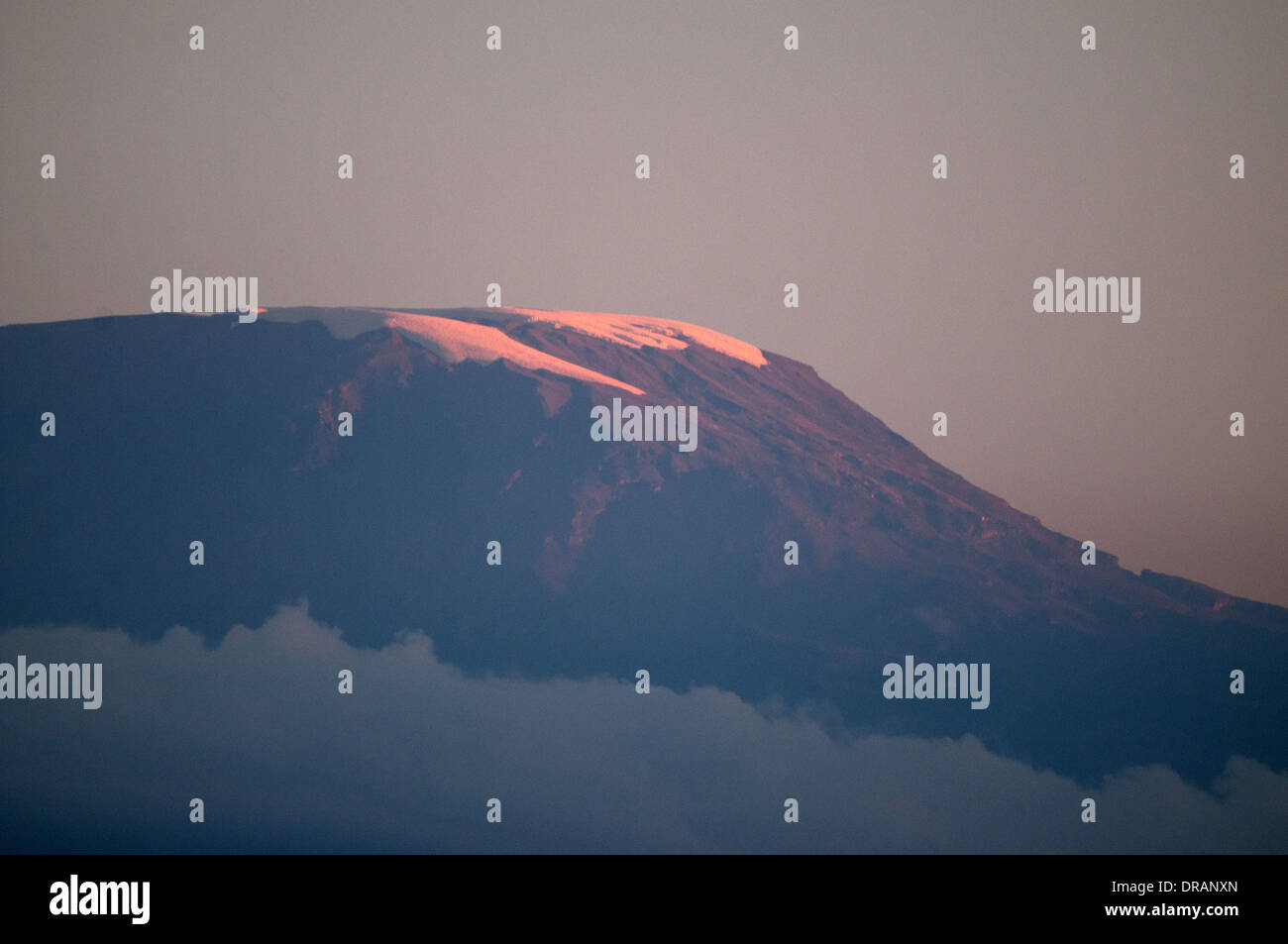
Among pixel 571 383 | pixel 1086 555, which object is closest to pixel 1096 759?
pixel 1086 555

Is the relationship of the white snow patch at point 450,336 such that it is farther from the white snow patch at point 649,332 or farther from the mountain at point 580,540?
the white snow patch at point 649,332

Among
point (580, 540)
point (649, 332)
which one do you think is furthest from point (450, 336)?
point (580, 540)

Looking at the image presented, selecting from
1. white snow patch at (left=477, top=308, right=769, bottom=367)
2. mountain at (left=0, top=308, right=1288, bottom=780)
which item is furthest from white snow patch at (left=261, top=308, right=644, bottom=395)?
white snow patch at (left=477, top=308, right=769, bottom=367)

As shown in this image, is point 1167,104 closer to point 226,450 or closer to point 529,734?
point 529,734

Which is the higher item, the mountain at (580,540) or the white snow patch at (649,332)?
the white snow patch at (649,332)

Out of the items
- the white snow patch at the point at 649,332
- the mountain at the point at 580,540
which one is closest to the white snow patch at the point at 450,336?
the mountain at the point at 580,540

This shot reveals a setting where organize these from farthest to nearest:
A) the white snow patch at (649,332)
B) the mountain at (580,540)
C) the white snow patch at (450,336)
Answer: the white snow patch at (450,336), the white snow patch at (649,332), the mountain at (580,540)

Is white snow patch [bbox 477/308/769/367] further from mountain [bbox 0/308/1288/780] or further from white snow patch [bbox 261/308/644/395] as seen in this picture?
white snow patch [bbox 261/308/644/395]
